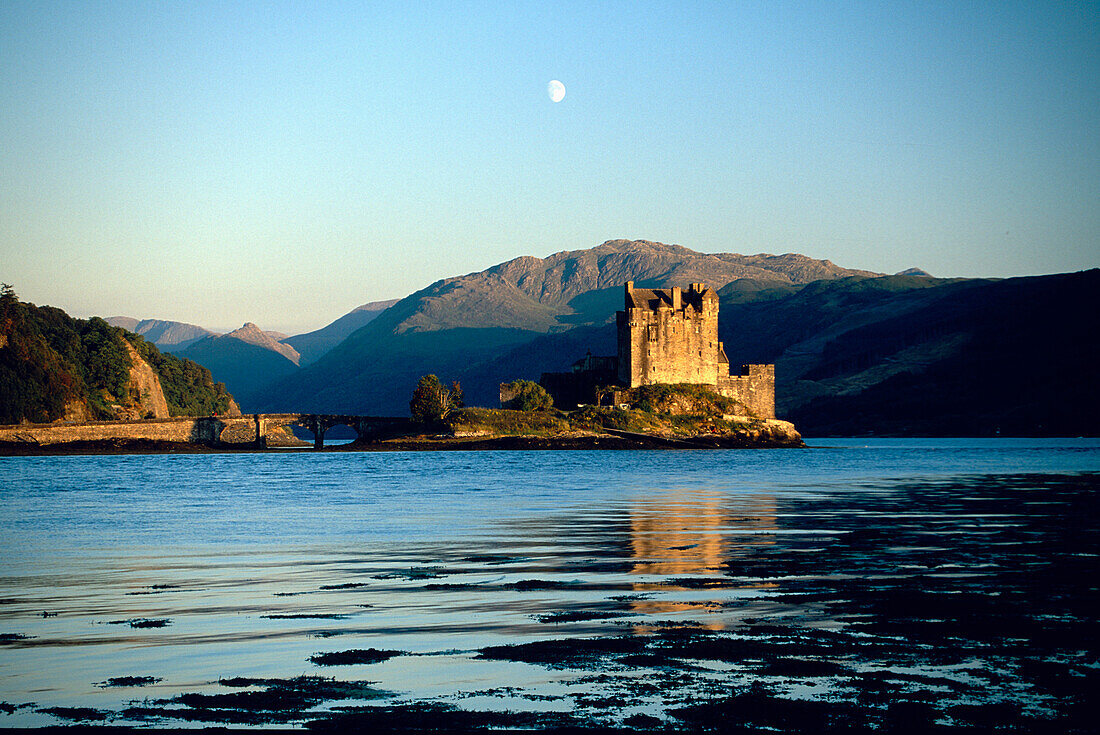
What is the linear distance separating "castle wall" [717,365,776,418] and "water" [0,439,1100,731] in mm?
124071

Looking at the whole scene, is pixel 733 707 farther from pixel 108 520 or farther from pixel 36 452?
pixel 36 452

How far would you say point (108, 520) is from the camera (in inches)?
1467

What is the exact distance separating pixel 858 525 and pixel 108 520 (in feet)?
83.1

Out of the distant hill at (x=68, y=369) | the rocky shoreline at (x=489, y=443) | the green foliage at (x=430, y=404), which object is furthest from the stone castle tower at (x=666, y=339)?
the distant hill at (x=68, y=369)

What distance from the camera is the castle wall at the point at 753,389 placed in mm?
161875

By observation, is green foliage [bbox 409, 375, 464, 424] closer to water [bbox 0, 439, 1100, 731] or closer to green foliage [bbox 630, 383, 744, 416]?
green foliage [bbox 630, 383, 744, 416]

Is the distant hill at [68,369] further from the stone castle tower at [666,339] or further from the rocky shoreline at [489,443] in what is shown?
the stone castle tower at [666,339]

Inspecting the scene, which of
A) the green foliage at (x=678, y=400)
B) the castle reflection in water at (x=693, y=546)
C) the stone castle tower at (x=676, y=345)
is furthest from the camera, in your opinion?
the stone castle tower at (x=676, y=345)

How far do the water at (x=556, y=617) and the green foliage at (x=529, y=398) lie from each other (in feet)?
370

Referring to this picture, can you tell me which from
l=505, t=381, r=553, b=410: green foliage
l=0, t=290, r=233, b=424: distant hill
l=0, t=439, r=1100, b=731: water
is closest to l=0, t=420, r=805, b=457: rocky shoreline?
l=505, t=381, r=553, b=410: green foliage

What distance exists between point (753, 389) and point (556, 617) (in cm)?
15163

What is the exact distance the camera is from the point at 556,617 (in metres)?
16.7

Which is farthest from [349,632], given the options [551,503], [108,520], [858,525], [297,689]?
[551,503]

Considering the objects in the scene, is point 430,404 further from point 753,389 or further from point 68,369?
point 68,369
